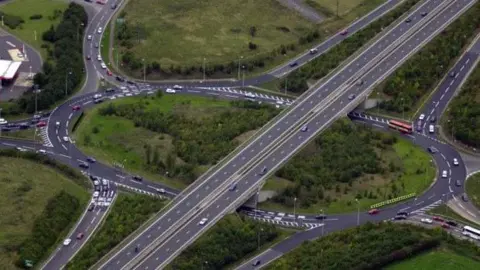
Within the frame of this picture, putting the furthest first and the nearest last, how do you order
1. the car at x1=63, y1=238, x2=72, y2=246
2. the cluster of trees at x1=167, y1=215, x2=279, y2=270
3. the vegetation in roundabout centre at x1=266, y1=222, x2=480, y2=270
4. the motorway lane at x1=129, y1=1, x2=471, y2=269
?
1. the car at x1=63, y1=238, x2=72, y2=246
2. the motorway lane at x1=129, y1=1, x2=471, y2=269
3. the vegetation in roundabout centre at x1=266, y1=222, x2=480, y2=270
4. the cluster of trees at x1=167, y1=215, x2=279, y2=270

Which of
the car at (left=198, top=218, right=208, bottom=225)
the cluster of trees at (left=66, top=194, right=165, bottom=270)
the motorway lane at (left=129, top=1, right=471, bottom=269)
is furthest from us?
the car at (left=198, top=218, right=208, bottom=225)

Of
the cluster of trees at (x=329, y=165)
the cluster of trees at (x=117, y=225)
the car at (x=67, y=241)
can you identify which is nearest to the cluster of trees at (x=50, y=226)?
the car at (x=67, y=241)

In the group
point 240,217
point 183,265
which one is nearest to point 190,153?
point 240,217

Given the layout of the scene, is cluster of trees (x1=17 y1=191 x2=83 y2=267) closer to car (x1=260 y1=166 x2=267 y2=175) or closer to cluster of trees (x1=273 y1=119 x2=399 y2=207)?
car (x1=260 y1=166 x2=267 y2=175)

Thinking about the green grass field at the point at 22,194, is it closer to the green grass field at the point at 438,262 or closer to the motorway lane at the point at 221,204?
the motorway lane at the point at 221,204

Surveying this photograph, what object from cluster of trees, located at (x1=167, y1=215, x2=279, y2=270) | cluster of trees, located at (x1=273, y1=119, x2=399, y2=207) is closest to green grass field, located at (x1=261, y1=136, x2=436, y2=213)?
cluster of trees, located at (x1=273, y1=119, x2=399, y2=207)

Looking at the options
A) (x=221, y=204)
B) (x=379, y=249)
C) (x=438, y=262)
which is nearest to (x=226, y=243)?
(x=221, y=204)

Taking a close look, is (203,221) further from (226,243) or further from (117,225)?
(117,225)
